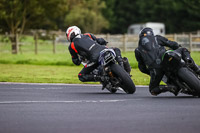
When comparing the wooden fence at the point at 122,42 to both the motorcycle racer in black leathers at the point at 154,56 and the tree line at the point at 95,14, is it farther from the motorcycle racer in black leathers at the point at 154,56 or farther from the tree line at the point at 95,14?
the motorcycle racer in black leathers at the point at 154,56

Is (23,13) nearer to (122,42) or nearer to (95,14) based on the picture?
(122,42)

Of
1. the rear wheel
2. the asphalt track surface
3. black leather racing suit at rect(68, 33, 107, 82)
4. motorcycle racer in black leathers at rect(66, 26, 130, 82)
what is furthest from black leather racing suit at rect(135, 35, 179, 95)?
black leather racing suit at rect(68, 33, 107, 82)

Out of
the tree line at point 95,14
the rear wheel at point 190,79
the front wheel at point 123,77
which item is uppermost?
the rear wheel at point 190,79

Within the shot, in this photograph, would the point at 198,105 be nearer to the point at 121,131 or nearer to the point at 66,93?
the point at 121,131

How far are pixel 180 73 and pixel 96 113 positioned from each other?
2.48m

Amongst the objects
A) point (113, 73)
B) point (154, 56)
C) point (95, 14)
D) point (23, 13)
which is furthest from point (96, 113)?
point (95, 14)

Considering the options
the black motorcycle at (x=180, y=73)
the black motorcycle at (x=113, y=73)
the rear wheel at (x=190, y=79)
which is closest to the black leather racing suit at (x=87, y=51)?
the black motorcycle at (x=113, y=73)

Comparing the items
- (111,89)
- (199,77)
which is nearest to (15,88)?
(111,89)

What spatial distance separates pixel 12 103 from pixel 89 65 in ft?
9.57

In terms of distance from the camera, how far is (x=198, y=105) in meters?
9.52

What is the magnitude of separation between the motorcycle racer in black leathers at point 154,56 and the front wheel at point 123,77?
39 centimetres

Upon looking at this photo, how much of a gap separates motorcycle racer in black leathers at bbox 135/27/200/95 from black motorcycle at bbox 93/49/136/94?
0.44 metres

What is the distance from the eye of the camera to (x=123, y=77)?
11742 mm

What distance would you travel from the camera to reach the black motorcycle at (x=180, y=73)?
34.0ft
